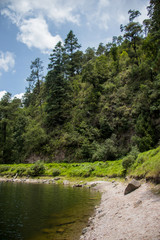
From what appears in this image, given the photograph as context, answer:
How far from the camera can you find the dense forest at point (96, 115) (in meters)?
28.7

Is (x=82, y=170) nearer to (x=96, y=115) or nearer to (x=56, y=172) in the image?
(x=56, y=172)

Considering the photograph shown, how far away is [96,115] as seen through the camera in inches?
1522

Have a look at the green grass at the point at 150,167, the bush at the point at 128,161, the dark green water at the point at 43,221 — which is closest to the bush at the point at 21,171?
the bush at the point at 128,161

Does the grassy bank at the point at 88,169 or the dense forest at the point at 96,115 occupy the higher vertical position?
the dense forest at the point at 96,115

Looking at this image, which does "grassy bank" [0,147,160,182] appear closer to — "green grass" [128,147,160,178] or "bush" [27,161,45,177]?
"bush" [27,161,45,177]

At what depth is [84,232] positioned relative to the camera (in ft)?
22.3

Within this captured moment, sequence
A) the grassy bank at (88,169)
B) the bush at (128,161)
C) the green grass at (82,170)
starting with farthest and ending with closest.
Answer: the green grass at (82,170), the bush at (128,161), the grassy bank at (88,169)

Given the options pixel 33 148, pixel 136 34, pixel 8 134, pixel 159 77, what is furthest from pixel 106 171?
pixel 8 134

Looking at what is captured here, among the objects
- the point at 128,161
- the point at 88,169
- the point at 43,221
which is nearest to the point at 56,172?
the point at 88,169

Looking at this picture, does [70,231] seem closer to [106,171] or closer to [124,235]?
[124,235]

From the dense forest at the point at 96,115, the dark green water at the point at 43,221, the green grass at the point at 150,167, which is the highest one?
the dense forest at the point at 96,115

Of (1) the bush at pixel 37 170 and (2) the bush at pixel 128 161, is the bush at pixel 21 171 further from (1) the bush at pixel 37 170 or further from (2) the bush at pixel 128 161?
(2) the bush at pixel 128 161

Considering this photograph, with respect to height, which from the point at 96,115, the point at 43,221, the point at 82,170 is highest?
the point at 96,115

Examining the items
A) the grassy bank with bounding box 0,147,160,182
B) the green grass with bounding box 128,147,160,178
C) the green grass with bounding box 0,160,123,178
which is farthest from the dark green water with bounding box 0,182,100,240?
the green grass with bounding box 0,160,123,178
